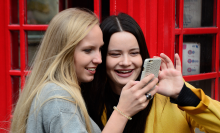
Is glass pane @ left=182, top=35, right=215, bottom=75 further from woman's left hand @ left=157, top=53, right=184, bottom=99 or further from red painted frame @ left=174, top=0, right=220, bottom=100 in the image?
woman's left hand @ left=157, top=53, right=184, bottom=99

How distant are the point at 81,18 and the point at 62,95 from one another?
45 centimetres

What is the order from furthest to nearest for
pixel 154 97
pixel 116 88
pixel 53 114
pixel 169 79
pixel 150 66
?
pixel 116 88, pixel 154 97, pixel 169 79, pixel 150 66, pixel 53 114

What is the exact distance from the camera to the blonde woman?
3.59 ft

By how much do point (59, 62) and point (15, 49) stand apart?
3.20ft

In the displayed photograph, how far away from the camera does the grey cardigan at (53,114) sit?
3.49ft

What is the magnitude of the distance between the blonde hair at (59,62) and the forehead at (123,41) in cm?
26

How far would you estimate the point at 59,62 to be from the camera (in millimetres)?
1262

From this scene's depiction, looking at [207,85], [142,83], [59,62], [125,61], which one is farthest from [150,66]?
[207,85]

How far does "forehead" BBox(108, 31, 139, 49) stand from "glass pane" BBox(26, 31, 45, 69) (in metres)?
0.78

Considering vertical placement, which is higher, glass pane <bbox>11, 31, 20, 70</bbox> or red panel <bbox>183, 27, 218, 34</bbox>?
red panel <bbox>183, 27, 218, 34</bbox>

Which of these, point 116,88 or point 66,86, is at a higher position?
point 66,86

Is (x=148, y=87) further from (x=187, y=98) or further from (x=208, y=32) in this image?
(x=208, y=32)

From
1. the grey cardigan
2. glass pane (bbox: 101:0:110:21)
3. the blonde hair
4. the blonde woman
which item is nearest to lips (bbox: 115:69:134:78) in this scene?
the blonde woman

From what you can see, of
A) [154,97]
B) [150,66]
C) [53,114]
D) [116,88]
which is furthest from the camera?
[116,88]
